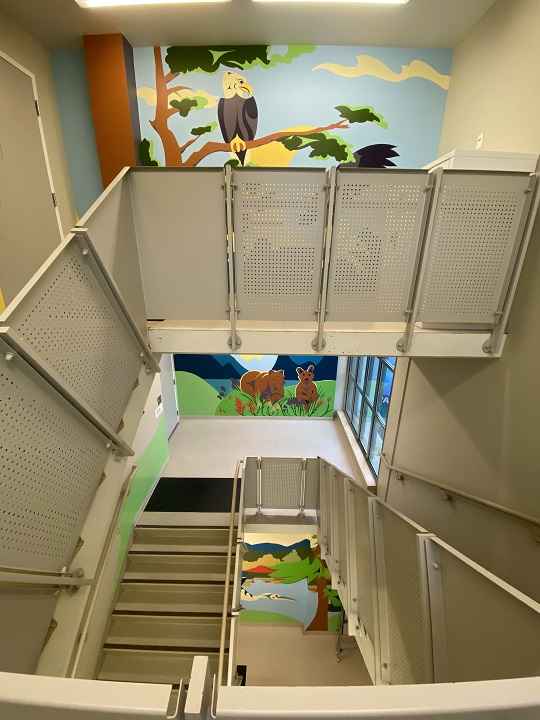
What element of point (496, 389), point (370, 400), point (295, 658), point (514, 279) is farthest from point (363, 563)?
point (295, 658)

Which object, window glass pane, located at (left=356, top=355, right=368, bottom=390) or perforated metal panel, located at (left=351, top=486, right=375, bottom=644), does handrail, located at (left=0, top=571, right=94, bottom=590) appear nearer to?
perforated metal panel, located at (left=351, top=486, right=375, bottom=644)

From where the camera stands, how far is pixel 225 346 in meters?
2.86

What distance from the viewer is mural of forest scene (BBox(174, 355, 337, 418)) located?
24.9ft

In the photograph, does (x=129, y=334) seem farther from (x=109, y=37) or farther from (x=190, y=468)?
(x=190, y=468)

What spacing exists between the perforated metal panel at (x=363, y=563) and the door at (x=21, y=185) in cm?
Result: 395

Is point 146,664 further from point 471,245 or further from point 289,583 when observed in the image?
point 471,245

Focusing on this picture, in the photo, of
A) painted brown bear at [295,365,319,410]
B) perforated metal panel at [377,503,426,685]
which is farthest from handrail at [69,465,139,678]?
painted brown bear at [295,365,319,410]

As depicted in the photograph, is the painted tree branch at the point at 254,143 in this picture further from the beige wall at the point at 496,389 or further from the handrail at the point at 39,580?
the handrail at the point at 39,580

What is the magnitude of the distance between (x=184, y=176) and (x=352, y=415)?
6390mm

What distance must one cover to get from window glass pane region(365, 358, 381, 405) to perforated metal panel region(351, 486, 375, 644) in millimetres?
3489

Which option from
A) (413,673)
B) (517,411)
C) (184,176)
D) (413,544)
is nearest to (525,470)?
(517,411)

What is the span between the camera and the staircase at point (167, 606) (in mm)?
3861

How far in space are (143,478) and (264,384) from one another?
334 cm

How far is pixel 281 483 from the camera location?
219 inches
